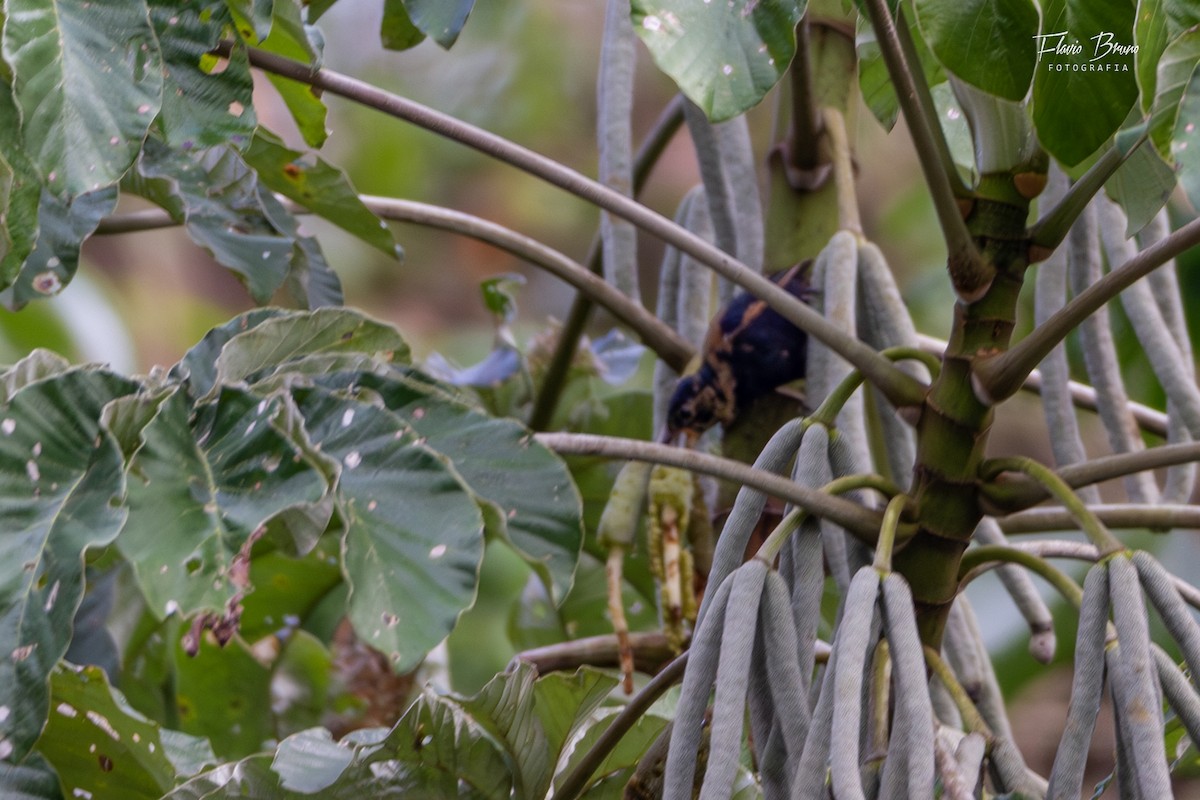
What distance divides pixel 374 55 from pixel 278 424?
3.20m

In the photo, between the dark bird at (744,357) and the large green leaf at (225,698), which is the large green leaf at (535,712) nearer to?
the dark bird at (744,357)

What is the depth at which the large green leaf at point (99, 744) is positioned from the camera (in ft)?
2.32

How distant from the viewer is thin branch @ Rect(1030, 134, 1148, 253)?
0.61 meters

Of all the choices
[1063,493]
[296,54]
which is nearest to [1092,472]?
[1063,493]

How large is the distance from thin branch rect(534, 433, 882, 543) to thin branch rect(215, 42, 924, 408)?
0.30 feet

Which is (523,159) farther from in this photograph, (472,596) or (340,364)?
(472,596)

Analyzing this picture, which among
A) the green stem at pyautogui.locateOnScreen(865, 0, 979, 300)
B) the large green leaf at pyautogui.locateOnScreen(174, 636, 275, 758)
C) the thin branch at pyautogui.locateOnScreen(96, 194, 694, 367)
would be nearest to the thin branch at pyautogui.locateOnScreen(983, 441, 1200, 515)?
the green stem at pyautogui.locateOnScreen(865, 0, 979, 300)

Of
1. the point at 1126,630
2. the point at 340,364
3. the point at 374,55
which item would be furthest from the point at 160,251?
the point at 1126,630

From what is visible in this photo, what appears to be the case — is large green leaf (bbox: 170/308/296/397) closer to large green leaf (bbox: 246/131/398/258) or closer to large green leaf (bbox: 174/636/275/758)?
large green leaf (bbox: 246/131/398/258)

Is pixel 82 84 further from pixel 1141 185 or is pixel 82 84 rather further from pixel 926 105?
pixel 1141 185

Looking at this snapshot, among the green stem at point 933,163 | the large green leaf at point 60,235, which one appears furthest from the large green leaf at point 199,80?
the green stem at point 933,163

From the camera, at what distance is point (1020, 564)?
657 mm

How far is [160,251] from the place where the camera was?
159 inches

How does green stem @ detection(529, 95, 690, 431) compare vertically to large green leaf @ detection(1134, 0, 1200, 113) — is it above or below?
below
